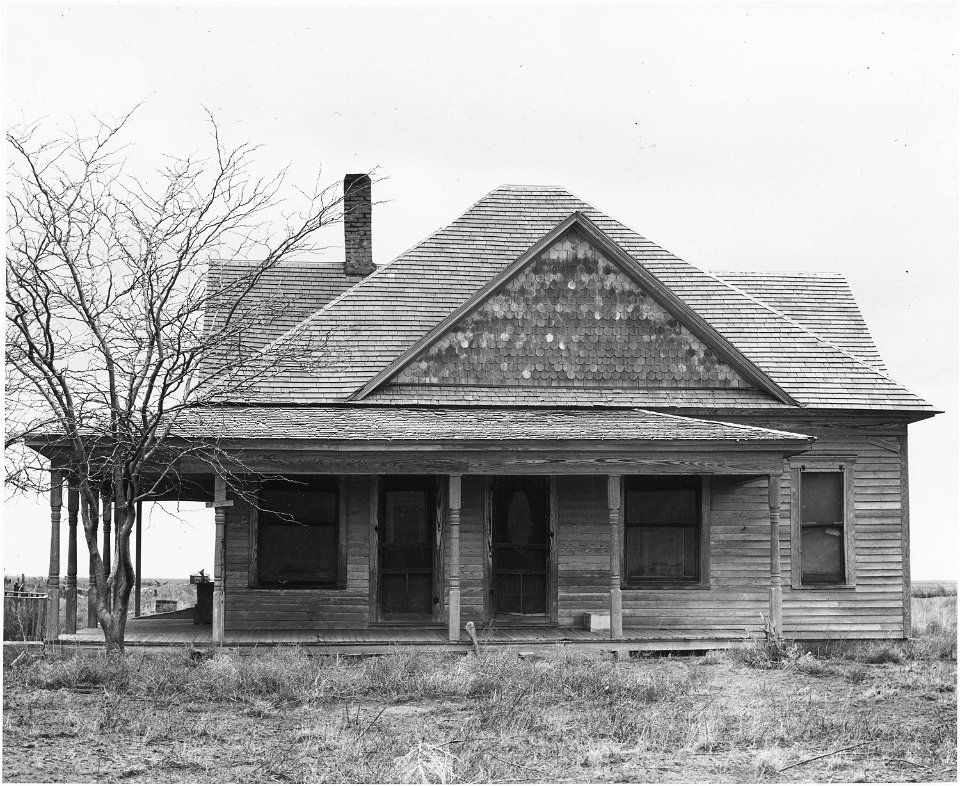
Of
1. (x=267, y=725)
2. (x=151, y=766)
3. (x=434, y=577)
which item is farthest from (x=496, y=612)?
(x=151, y=766)

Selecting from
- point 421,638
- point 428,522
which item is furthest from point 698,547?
point 421,638

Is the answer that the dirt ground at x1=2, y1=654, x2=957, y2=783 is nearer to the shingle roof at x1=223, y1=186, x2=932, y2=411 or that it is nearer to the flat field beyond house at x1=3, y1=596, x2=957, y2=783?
the flat field beyond house at x1=3, y1=596, x2=957, y2=783

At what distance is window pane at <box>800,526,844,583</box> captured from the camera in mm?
18188

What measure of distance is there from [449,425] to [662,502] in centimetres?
354

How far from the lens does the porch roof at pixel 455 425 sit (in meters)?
15.1

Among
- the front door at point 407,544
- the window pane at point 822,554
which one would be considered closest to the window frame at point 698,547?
the window pane at point 822,554

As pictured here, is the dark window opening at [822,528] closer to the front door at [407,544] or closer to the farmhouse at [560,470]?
the farmhouse at [560,470]

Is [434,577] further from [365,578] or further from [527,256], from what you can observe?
[527,256]

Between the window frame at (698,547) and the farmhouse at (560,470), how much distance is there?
0.04 meters

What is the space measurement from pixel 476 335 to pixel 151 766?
9.52m

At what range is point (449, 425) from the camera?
16.1 meters

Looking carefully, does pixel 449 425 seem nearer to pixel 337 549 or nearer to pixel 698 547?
pixel 337 549

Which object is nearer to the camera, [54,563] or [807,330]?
[54,563]

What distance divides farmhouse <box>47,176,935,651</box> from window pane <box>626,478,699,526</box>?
3cm
